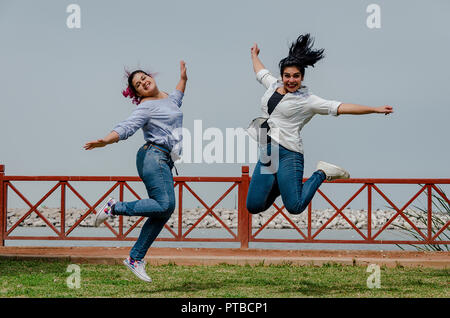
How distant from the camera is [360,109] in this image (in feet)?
20.0

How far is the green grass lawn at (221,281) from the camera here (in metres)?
7.28

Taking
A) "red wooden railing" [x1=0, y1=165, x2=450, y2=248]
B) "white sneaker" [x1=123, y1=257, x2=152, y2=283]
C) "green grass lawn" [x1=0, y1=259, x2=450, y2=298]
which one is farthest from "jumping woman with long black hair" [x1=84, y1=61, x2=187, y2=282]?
"red wooden railing" [x1=0, y1=165, x2=450, y2=248]

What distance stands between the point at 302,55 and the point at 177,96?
4.39 feet

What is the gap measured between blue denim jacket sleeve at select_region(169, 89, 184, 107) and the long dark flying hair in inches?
42.0

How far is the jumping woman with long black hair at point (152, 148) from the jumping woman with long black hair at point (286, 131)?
81cm

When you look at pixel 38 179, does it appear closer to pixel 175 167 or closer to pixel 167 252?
pixel 167 252

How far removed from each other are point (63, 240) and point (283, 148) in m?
7.15

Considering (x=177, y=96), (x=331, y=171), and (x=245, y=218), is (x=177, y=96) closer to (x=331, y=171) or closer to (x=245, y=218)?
(x=331, y=171)

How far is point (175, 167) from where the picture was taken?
6676mm

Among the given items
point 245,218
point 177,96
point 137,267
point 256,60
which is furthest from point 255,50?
point 245,218

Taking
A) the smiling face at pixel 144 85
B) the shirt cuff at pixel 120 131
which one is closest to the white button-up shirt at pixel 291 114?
the smiling face at pixel 144 85

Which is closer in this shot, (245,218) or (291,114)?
(291,114)

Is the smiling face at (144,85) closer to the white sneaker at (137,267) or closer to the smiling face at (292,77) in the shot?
the smiling face at (292,77)

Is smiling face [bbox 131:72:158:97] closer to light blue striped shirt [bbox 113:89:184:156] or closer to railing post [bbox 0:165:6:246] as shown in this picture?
light blue striped shirt [bbox 113:89:184:156]
